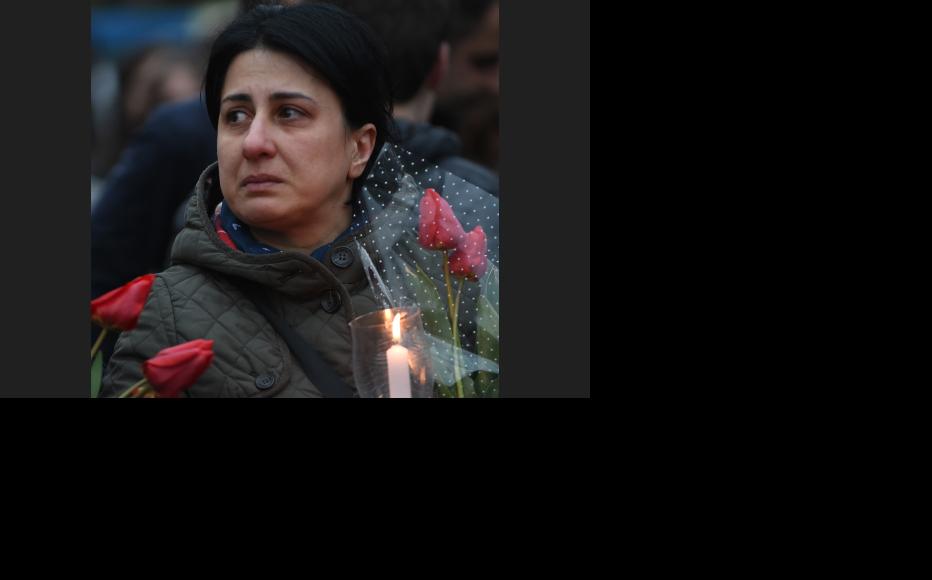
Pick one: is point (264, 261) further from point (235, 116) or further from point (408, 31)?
point (408, 31)

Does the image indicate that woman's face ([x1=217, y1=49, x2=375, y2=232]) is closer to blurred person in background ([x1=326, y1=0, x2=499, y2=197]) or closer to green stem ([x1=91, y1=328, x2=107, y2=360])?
blurred person in background ([x1=326, y1=0, x2=499, y2=197])

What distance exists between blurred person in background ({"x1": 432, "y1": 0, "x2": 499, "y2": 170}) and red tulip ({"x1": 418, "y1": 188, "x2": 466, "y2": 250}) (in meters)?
Answer: 0.25

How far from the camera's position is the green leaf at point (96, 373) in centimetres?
419

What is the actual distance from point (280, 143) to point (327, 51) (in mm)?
317

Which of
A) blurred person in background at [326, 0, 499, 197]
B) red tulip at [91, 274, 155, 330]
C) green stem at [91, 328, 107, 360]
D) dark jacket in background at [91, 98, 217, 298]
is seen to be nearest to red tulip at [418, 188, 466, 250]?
blurred person in background at [326, 0, 499, 197]

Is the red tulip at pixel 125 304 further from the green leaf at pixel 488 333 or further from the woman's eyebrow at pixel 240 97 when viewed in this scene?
the green leaf at pixel 488 333

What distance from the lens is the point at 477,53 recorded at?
170 inches

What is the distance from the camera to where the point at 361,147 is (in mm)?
4152

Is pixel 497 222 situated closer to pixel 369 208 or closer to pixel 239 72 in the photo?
pixel 369 208

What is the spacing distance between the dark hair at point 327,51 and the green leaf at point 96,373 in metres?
0.83

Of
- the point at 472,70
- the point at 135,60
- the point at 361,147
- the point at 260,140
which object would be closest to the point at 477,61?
the point at 472,70

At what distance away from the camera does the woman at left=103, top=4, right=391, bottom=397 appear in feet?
13.2

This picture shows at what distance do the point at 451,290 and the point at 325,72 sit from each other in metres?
0.80

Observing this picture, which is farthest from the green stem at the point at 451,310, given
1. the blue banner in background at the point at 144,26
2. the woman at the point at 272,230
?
the blue banner in background at the point at 144,26
